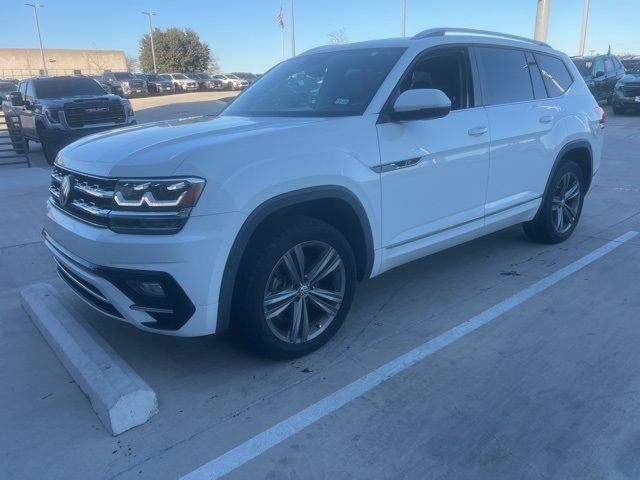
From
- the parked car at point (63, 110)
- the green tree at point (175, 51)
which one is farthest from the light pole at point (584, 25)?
the green tree at point (175, 51)

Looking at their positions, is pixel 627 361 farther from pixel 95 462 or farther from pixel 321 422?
pixel 95 462

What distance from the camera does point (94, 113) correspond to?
11.7m

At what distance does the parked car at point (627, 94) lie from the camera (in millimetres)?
17438

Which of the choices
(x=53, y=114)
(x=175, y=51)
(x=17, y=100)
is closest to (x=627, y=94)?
(x=53, y=114)

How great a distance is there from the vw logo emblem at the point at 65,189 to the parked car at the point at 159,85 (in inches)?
1597

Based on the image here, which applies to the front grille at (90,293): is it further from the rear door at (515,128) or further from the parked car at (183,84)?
the parked car at (183,84)

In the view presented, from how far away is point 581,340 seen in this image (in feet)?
11.6

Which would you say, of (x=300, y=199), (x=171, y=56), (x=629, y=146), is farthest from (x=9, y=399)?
(x=171, y=56)

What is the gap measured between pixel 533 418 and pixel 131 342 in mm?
2494

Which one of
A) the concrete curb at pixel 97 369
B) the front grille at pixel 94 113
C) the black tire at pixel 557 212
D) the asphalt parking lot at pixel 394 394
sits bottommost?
the asphalt parking lot at pixel 394 394

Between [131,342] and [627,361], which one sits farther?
[131,342]

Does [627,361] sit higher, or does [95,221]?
[95,221]

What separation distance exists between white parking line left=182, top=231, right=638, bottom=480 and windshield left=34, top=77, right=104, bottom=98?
11.6 metres

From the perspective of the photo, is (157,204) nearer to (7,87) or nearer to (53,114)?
(53,114)
